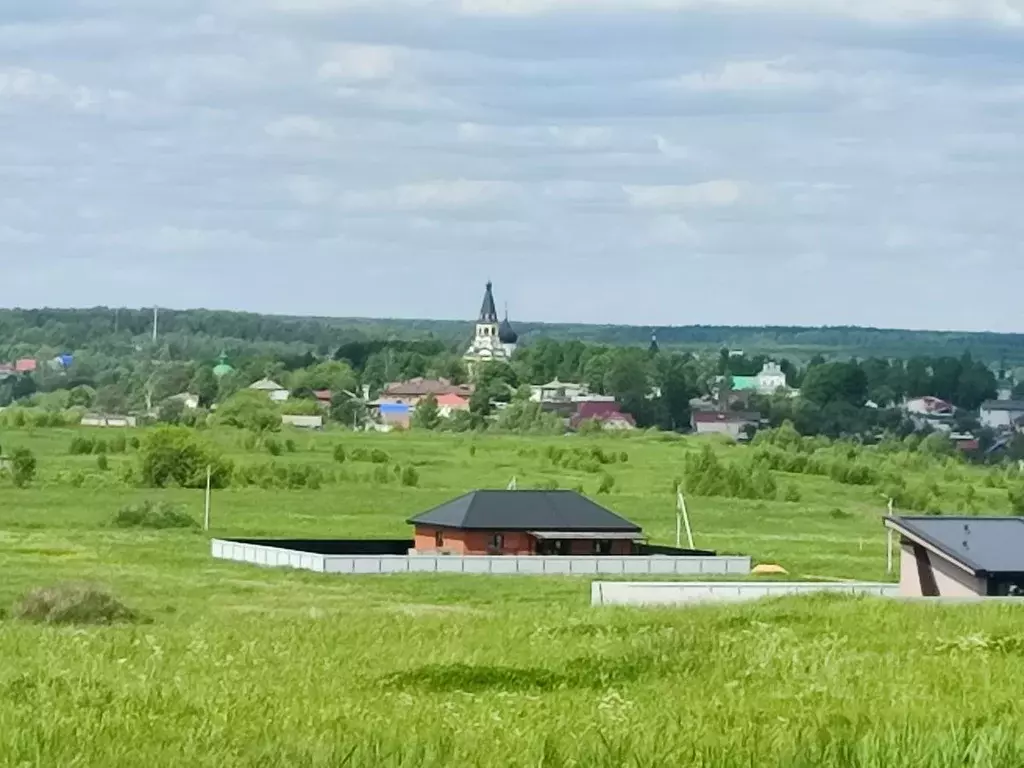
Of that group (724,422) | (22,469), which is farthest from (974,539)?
(724,422)

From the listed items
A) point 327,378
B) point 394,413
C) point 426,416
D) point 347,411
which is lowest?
point 394,413

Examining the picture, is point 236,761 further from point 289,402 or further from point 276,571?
point 289,402

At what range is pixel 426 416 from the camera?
144 metres

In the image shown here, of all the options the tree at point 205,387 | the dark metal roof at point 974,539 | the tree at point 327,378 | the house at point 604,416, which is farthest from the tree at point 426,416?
the dark metal roof at point 974,539

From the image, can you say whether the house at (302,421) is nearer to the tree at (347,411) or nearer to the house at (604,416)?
the tree at (347,411)

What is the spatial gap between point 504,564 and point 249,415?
74842mm

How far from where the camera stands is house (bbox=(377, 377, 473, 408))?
17525 cm

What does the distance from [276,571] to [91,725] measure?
119 feet

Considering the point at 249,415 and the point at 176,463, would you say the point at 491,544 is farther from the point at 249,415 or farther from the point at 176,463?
the point at 249,415

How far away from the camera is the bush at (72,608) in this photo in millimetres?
22281

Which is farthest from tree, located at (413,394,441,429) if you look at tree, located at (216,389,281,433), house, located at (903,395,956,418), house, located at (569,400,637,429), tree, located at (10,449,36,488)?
tree, located at (10,449,36,488)

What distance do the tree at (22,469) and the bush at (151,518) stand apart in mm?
16142

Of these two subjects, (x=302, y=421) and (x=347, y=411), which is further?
(x=347, y=411)

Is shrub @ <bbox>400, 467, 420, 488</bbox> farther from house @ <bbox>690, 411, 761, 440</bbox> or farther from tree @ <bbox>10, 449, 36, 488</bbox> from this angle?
house @ <bbox>690, 411, 761, 440</bbox>
